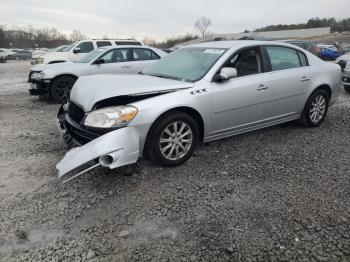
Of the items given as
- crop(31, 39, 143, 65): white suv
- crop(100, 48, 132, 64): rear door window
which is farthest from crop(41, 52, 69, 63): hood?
crop(100, 48, 132, 64): rear door window

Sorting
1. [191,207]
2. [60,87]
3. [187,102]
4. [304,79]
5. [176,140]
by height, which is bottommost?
[191,207]

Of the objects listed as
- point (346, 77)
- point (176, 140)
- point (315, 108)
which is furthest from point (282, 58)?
point (346, 77)

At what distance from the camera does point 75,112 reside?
13.6ft

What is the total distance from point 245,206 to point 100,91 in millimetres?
2110

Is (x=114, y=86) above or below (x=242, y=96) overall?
above

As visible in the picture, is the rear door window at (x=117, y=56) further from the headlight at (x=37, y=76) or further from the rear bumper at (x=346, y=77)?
the rear bumper at (x=346, y=77)

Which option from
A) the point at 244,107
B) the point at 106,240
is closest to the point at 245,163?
the point at 244,107

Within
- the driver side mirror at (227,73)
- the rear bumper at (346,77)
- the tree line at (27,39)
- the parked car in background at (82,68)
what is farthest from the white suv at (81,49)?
the tree line at (27,39)

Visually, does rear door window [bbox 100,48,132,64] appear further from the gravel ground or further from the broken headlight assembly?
the gravel ground

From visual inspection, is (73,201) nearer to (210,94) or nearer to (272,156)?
(210,94)

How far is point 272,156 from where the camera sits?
14.8 ft

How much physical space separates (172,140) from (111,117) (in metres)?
0.84

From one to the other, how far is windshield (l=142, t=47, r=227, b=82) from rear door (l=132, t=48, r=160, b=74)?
12.9 ft

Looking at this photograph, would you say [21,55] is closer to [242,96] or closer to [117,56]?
[117,56]
